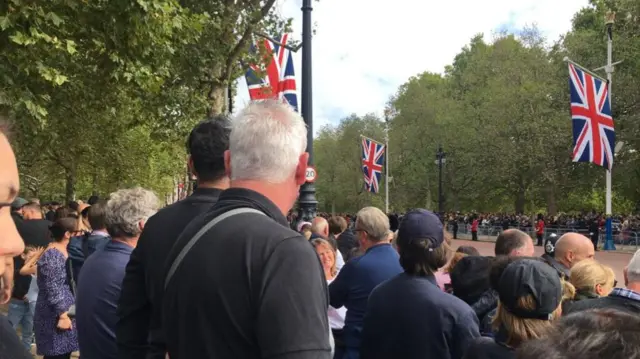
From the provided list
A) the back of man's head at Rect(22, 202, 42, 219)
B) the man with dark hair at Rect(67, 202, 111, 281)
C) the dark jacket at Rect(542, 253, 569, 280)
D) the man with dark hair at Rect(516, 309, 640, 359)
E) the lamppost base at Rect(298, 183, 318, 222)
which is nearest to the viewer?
the man with dark hair at Rect(516, 309, 640, 359)

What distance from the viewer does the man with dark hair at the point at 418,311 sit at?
3.04 m

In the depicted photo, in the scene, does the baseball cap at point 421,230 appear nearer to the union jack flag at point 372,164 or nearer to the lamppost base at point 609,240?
the lamppost base at point 609,240

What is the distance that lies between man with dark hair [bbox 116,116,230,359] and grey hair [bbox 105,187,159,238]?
1013 millimetres

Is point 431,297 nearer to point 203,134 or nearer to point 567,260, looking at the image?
point 203,134

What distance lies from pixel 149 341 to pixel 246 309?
79 cm

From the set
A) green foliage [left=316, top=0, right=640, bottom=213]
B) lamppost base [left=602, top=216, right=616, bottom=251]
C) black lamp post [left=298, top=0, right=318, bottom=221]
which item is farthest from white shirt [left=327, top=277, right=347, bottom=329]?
green foliage [left=316, top=0, right=640, bottom=213]

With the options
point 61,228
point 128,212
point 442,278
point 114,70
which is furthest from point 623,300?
point 114,70

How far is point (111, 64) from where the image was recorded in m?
9.85

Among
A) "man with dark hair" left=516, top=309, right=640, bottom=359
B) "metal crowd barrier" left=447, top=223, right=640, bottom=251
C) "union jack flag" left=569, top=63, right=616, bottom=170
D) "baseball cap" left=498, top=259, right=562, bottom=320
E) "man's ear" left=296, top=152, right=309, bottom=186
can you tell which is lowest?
"metal crowd barrier" left=447, top=223, right=640, bottom=251

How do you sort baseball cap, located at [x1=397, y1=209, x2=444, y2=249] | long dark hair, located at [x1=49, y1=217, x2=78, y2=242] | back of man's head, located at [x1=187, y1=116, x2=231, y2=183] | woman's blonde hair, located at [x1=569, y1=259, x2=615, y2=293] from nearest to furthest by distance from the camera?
back of man's head, located at [x1=187, y1=116, x2=231, y2=183]
baseball cap, located at [x1=397, y1=209, x2=444, y2=249]
woman's blonde hair, located at [x1=569, y1=259, x2=615, y2=293]
long dark hair, located at [x1=49, y1=217, x2=78, y2=242]

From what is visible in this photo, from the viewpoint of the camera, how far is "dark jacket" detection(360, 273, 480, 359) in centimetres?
304

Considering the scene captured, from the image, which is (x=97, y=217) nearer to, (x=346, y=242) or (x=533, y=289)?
(x=346, y=242)

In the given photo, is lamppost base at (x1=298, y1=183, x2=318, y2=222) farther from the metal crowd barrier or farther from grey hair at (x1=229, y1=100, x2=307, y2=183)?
the metal crowd barrier

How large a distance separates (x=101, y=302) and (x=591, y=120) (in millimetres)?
18816
